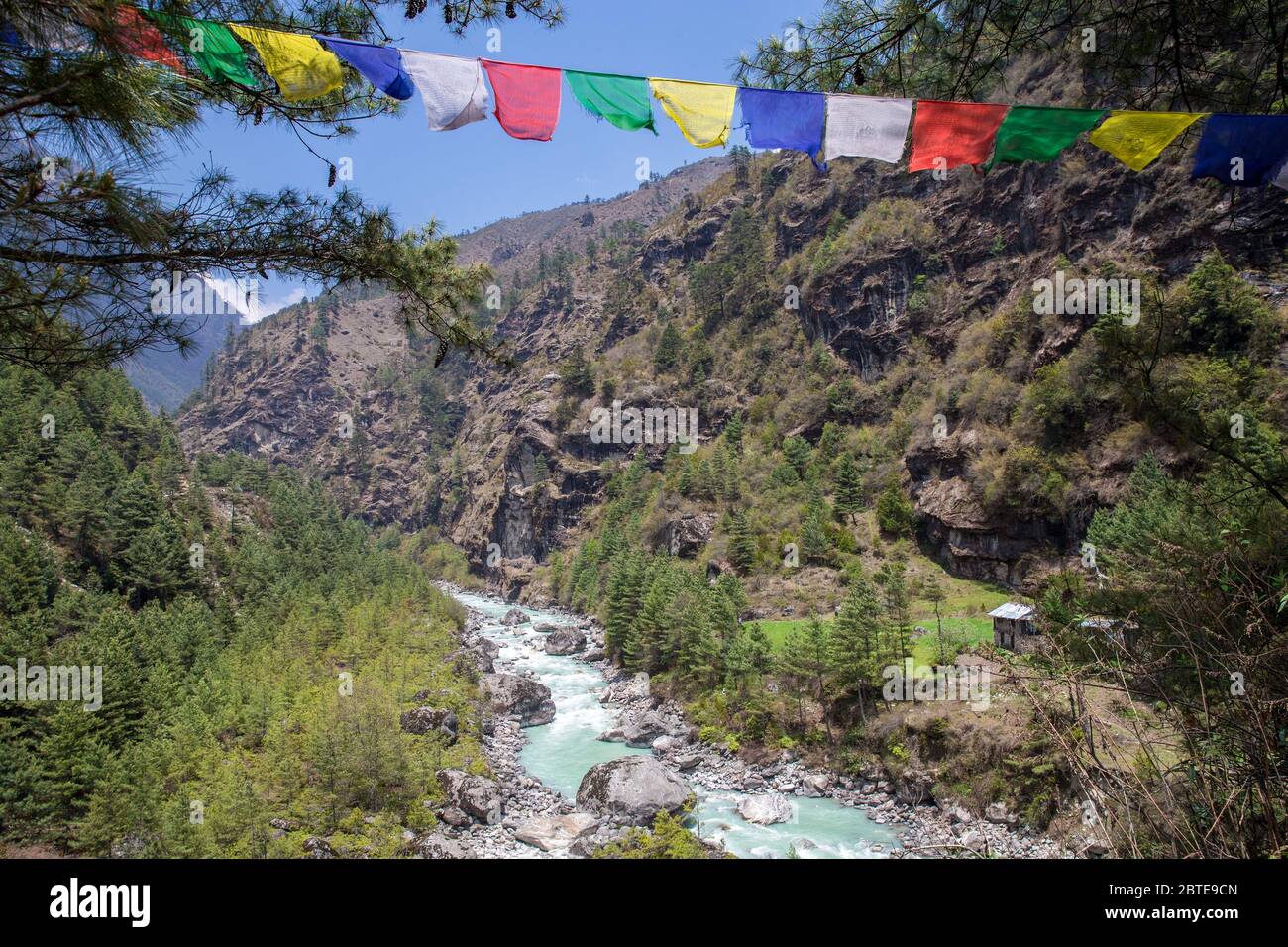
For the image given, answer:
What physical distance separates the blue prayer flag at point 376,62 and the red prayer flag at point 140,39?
1145 millimetres

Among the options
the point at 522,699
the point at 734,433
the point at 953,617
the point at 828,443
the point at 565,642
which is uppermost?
the point at 734,433

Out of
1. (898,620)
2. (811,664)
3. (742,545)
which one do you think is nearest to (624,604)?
(742,545)

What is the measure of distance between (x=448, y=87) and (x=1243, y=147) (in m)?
6.43

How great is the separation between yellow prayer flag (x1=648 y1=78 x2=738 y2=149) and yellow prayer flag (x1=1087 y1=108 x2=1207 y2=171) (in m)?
2.97

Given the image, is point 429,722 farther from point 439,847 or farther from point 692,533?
point 692,533

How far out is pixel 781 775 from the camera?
1706 centimetres

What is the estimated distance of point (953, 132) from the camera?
5543mm

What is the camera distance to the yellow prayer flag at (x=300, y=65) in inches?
169

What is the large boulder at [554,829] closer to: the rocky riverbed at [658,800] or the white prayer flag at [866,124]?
the rocky riverbed at [658,800]

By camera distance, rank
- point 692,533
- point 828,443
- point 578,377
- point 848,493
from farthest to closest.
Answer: point 578,377
point 828,443
point 692,533
point 848,493

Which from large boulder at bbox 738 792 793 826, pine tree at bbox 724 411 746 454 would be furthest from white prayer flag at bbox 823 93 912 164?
pine tree at bbox 724 411 746 454

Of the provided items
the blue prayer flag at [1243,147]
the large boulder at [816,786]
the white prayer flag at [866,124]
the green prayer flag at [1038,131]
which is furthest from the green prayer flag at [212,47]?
the large boulder at [816,786]

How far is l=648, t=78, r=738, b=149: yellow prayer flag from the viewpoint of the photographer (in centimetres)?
548
